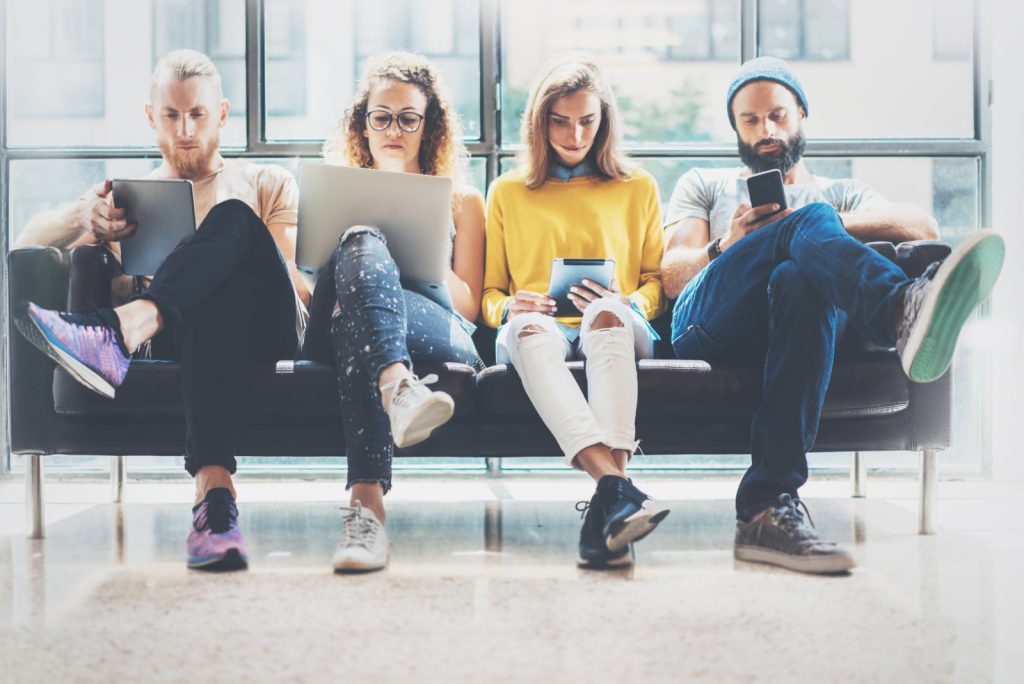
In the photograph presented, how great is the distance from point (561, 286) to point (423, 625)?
0.90 metres

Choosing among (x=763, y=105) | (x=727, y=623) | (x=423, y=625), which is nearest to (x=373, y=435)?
(x=423, y=625)

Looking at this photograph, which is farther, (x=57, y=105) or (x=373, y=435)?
(x=57, y=105)

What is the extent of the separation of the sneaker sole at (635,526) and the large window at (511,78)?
159 centimetres

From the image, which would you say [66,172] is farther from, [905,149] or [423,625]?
[905,149]

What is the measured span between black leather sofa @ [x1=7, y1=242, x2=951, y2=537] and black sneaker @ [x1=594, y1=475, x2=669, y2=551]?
13.1 inches

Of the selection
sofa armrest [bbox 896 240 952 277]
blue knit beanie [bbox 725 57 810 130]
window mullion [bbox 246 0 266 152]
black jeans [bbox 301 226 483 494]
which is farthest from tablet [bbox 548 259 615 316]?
window mullion [bbox 246 0 266 152]

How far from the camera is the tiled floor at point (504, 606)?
4.03 ft

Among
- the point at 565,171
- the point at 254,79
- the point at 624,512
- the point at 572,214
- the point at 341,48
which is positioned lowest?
the point at 624,512

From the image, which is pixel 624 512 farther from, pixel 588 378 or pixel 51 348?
pixel 51 348

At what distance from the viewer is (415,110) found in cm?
240

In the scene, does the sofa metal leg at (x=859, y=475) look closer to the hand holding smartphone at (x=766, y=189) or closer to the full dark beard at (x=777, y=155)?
the full dark beard at (x=777, y=155)

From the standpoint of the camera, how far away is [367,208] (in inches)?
77.2

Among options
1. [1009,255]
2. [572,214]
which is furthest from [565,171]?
[1009,255]

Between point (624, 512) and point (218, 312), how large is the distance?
879mm
